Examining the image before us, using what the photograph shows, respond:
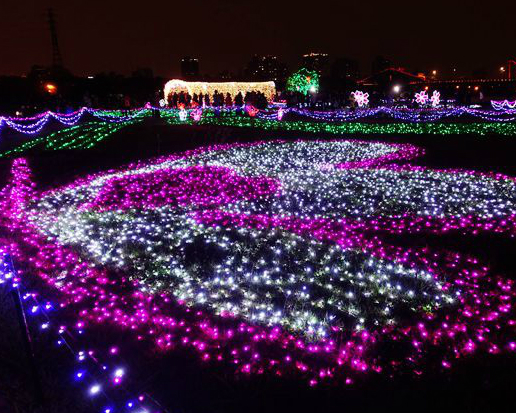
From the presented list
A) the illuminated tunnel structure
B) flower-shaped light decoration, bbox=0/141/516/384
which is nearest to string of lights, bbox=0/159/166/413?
flower-shaped light decoration, bbox=0/141/516/384

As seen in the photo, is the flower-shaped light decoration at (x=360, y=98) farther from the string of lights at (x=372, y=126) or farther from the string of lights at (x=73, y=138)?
the string of lights at (x=73, y=138)

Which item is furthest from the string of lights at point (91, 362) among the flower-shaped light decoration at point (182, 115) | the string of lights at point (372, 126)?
the flower-shaped light decoration at point (182, 115)

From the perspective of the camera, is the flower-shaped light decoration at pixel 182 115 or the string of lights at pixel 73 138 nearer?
the string of lights at pixel 73 138

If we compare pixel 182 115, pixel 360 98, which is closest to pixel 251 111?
pixel 182 115

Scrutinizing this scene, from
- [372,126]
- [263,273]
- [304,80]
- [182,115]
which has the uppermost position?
[304,80]

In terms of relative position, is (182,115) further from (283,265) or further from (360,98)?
(283,265)

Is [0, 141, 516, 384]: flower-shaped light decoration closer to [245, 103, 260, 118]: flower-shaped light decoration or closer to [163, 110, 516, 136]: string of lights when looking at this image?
[163, 110, 516, 136]: string of lights

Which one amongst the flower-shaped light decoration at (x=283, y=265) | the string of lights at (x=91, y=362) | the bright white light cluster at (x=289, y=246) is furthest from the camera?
the bright white light cluster at (x=289, y=246)

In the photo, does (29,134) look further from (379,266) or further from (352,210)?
(379,266)

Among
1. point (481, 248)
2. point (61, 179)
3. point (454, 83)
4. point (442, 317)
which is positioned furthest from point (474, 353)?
point (454, 83)
